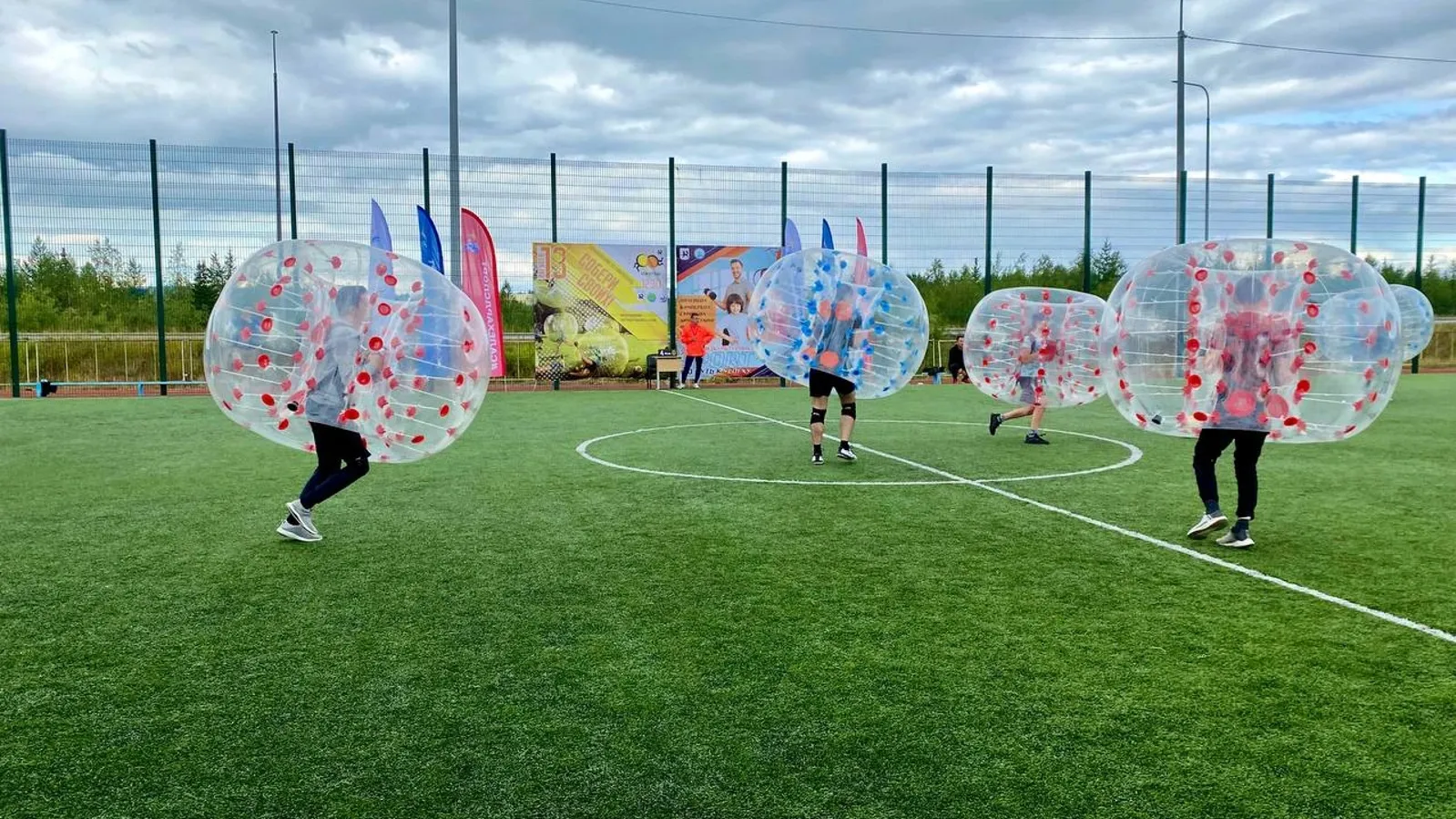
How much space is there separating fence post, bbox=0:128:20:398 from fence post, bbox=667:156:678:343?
13.4m

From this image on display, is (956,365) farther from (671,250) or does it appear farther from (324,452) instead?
(324,452)

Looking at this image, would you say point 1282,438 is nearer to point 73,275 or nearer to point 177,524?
point 177,524

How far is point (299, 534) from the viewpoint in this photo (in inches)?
259

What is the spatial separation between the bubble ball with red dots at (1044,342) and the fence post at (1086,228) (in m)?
15.0

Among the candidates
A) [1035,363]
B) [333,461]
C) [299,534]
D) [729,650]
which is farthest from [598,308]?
[729,650]

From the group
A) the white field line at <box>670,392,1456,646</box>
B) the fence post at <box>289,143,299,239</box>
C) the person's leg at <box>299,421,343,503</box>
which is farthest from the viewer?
the fence post at <box>289,143,299,239</box>

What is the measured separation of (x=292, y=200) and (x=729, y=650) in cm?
2033

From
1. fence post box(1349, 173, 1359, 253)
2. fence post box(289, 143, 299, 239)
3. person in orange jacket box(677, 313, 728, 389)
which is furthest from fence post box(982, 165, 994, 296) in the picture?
fence post box(289, 143, 299, 239)

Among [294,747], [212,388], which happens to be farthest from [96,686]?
[212,388]

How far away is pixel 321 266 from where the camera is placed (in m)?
5.93

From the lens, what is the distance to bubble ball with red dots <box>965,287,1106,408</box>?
37.4 feet

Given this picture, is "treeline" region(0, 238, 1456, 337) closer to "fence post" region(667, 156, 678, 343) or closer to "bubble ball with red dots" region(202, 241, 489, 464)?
"fence post" region(667, 156, 678, 343)

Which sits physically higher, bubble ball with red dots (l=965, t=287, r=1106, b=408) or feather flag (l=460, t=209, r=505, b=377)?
feather flag (l=460, t=209, r=505, b=377)

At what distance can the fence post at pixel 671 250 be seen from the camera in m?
23.5
